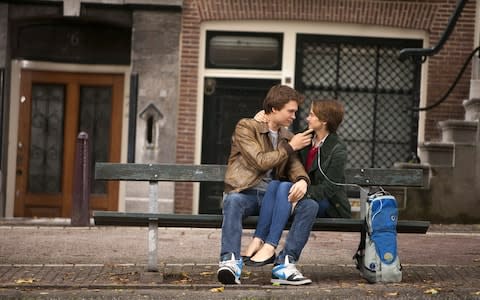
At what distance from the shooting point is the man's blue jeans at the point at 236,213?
8289 millimetres

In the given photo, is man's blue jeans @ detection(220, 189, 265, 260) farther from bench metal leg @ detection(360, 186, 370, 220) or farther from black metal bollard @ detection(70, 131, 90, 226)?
black metal bollard @ detection(70, 131, 90, 226)

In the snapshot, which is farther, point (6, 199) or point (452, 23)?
point (6, 199)

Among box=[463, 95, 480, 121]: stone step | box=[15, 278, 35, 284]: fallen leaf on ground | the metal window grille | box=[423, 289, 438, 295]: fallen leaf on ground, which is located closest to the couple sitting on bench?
box=[423, 289, 438, 295]: fallen leaf on ground

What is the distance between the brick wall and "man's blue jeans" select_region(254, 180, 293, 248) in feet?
28.7

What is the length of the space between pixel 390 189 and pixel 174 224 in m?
7.39

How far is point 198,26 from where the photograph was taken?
17.1 meters

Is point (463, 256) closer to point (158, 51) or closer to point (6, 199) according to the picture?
point (158, 51)

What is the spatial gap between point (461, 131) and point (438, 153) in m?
0.44

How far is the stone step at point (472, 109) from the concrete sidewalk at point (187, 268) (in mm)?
3488

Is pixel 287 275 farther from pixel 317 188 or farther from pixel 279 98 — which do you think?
pixel 279 98

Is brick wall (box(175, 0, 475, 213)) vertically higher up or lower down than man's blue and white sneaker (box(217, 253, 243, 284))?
higher up

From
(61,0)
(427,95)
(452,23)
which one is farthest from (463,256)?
(61,0)

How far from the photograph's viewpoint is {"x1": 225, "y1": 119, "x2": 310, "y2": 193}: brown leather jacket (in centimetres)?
839

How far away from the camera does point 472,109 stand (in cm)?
1600
